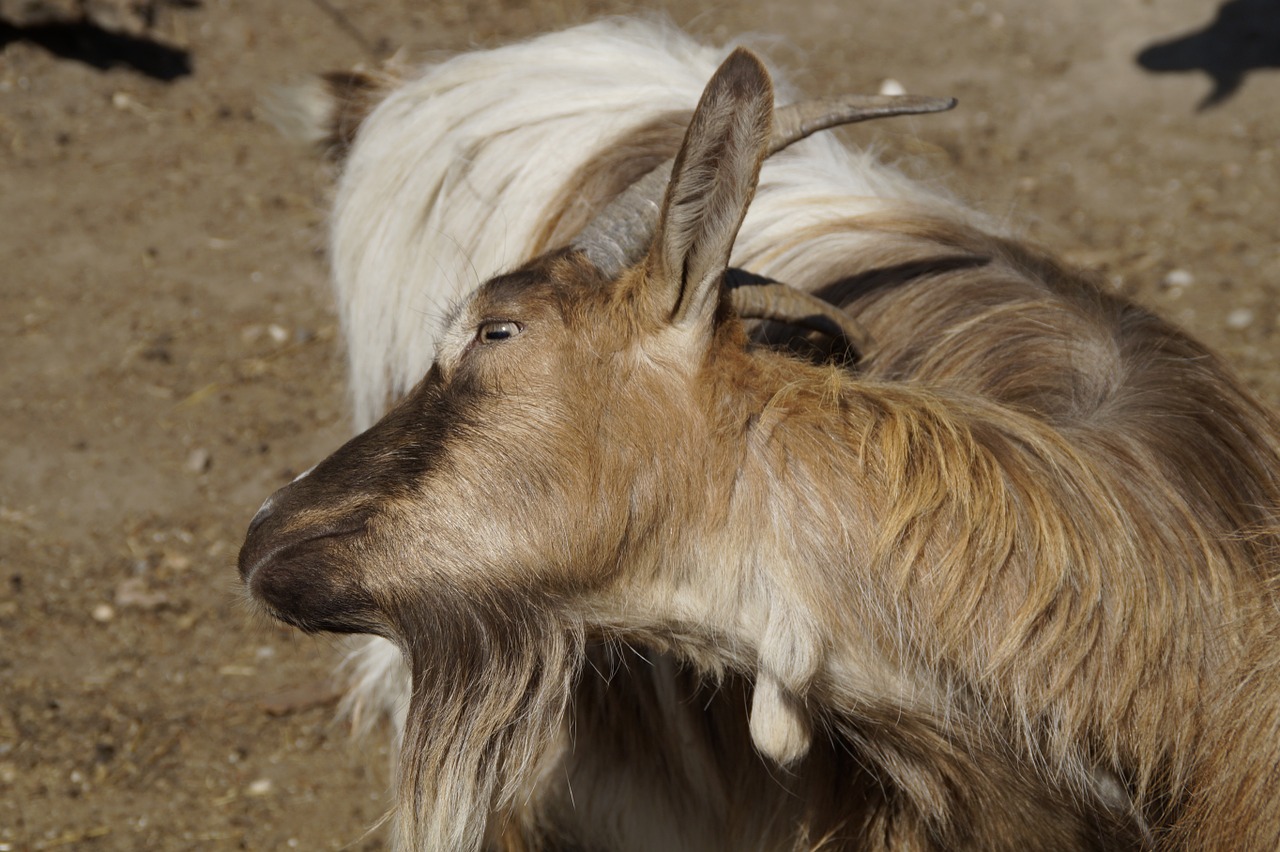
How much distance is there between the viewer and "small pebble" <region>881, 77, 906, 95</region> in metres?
6.27

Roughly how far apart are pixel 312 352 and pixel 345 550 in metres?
3.32

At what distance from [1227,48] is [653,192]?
19.0 ft

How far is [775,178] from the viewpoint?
3322 millimetres

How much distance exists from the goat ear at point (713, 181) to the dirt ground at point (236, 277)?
105 cm

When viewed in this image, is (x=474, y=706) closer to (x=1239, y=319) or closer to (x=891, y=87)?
(x=1239, y=319)

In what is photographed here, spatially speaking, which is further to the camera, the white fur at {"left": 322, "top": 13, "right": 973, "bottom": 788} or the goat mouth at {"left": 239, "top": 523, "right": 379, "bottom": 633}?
the white fur at {"left": 322, "top": 13, "right": 973, "bottom": 788}

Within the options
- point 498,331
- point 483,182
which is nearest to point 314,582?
point 498,331

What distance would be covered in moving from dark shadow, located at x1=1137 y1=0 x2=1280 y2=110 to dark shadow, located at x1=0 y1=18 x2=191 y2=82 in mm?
5207

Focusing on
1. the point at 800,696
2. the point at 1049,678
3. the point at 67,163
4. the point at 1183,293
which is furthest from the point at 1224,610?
the point at 67,163

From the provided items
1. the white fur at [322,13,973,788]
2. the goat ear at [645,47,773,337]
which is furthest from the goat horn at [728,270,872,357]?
the white fur at [322,13,973,788]

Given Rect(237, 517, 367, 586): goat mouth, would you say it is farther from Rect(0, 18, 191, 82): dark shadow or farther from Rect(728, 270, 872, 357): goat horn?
Rect(0, 18, 191, 82): dark shadow

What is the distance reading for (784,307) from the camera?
2.33 m

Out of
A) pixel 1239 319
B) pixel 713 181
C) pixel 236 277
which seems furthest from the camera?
pixel 236 277

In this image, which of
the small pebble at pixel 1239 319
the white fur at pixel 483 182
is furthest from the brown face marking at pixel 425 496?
the small pebble at pixel 1239 319
